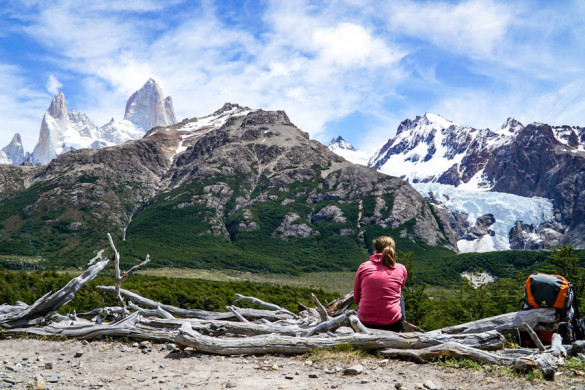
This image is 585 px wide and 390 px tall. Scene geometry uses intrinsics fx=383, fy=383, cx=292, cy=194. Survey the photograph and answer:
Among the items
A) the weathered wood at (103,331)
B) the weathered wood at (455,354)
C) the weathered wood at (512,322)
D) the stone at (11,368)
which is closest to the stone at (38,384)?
the stone at (11,368)

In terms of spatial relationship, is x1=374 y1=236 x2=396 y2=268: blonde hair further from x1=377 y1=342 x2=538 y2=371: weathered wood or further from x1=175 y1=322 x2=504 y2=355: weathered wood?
x1=377 y1=342 x2=538 y2=371: weathered wood

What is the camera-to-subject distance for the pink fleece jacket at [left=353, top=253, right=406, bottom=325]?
10656mm

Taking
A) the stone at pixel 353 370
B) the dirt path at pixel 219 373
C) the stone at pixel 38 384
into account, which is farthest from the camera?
the stone at pixel 353 370

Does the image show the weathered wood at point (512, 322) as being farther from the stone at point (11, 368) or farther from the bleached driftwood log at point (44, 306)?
the bleached driftwood log at point (44, 306)

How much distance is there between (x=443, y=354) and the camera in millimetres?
9625

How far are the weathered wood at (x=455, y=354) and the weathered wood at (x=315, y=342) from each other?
20cm

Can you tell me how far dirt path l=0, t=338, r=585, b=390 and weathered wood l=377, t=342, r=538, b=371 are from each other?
0.24 metres

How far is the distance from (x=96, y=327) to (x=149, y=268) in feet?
582

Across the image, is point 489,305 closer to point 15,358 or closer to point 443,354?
point 443,354

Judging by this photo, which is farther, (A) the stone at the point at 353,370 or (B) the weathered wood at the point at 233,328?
(B) the weathered wood at the point at 233,328

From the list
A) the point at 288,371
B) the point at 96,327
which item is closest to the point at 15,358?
the point at 96,327

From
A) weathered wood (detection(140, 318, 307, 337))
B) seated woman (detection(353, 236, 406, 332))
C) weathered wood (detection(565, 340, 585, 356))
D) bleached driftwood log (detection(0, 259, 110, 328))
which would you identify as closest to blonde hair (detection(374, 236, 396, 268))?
seated woman (detection(353, 236, 406, 332))

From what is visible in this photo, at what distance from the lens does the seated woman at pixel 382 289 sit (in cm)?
1066

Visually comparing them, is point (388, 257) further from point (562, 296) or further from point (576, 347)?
point (576, 347)
